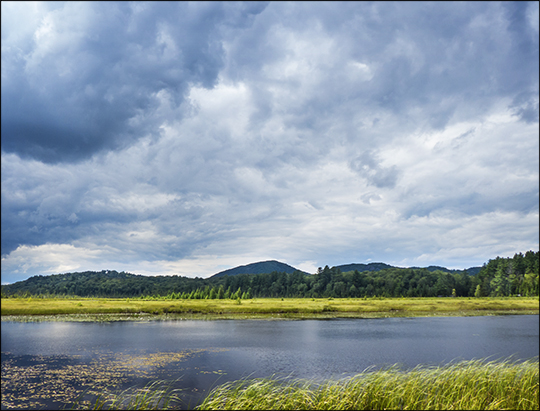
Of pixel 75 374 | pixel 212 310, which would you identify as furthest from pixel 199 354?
pixel 212 310

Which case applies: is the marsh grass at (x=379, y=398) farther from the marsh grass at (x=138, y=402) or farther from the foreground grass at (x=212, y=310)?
the foreground grass at (x=212, y=310)

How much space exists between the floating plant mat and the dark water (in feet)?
0.25

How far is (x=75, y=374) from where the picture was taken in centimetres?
2986

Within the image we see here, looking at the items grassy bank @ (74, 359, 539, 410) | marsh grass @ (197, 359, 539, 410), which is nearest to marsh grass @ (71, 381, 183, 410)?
grassy bank @ (74, 359, 539, 410)

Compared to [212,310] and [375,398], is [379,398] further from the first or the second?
[212,310]

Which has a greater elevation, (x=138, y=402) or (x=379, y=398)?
(x=379, y=398)

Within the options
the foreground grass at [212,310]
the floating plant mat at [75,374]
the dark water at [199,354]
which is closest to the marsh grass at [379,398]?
the dark water at [199,354]

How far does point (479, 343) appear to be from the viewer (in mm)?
48250

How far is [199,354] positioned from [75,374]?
12.8 meters

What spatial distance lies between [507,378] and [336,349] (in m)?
22.7

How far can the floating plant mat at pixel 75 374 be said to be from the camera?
23.6 m

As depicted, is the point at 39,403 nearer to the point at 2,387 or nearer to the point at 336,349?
the point at 2,387

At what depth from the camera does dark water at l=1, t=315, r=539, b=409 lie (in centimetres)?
2748

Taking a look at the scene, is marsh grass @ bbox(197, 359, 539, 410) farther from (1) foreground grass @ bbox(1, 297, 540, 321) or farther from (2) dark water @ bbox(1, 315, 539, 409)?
(1) foreground grass @ bbox(1, 297, 540, 321)
